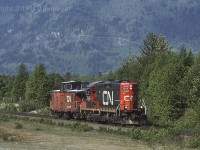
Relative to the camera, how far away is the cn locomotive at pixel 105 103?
4194cm

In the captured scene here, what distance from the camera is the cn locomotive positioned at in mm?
41938

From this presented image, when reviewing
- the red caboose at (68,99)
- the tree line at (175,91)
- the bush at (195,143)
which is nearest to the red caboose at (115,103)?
the tree line at (175,91)

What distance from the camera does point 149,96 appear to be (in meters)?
49.4

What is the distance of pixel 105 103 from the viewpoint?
148 feet

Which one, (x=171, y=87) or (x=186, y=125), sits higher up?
(x=171, y=87)

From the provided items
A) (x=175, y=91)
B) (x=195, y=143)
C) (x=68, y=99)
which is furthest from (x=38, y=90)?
(x=195, y=143)

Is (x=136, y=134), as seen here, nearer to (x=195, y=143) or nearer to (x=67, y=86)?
(x=195, y=143)

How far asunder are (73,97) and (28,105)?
29723mm

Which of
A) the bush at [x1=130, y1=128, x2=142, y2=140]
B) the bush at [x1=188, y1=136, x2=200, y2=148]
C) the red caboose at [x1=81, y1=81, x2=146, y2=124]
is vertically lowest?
the bush at [x1=188, y1=136, x2=200, y2=148]

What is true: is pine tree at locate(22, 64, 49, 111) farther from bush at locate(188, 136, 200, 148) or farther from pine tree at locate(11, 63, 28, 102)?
bush at locate(188, 136, 200, 148)

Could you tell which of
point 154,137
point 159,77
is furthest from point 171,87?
point 154,137

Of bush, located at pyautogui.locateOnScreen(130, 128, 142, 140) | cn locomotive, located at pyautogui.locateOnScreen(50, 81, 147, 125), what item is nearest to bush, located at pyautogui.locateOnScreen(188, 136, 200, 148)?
bush, located at pyautogui.locateOnScreen(130, 128, 142, 140)

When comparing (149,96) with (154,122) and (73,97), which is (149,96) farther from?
(73,97)

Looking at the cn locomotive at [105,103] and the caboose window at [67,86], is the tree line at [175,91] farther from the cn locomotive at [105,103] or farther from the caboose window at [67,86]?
the caboose window at [67,86]
